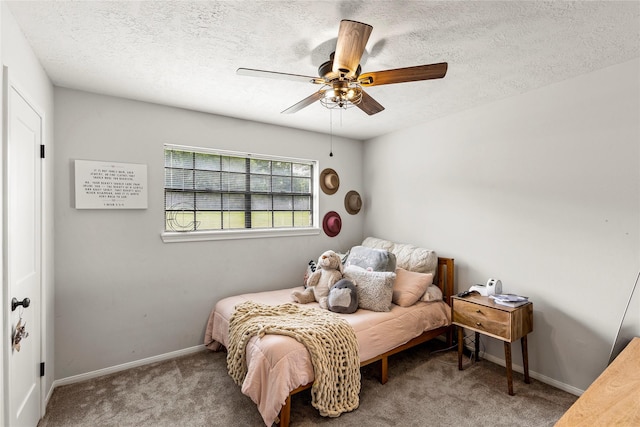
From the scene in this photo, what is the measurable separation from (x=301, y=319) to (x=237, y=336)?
1.68ft

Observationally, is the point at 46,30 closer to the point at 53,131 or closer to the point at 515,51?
the point at 53,131

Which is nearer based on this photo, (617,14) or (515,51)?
(617,14)

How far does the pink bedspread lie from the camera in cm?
200

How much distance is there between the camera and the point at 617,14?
5.48 ft

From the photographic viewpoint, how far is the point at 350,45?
1.57 meters

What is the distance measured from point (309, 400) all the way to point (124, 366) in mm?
1730

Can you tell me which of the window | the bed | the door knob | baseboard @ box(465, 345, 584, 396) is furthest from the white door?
baseboard @ box(465, 345, 584, 396)

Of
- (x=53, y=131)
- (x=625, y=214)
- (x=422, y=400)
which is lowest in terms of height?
(x=422, y=400)

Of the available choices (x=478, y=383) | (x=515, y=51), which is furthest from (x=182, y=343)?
(x=515, y=51)

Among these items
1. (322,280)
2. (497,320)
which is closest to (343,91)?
(322,280)

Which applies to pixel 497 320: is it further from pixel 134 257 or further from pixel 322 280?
pixel 134 257

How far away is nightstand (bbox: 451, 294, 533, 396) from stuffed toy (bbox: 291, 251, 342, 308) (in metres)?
1.09

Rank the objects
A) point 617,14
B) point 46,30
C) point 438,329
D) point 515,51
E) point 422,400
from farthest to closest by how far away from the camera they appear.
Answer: point 438,329, point 422,400, point 515,51, point 46,30, point 617,14

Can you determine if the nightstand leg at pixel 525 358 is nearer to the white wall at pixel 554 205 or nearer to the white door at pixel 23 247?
the white wall at pixel 554 205
